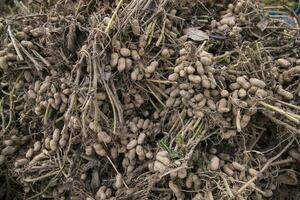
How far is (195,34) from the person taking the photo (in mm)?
1849

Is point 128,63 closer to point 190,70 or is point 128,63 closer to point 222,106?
point 190,70

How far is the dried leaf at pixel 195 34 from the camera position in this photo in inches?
72.2

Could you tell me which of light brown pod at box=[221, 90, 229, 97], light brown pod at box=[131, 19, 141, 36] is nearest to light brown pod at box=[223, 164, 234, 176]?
light brown pod at box=[221, 90, 229, 97]

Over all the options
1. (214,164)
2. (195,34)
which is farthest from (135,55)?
(214,164)

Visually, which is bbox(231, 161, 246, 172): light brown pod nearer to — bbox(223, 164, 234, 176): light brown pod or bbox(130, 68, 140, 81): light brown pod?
bbox(223, 164, 234, 176): light brown pod

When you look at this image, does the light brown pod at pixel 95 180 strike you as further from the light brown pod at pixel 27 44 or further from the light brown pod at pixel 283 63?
the light brown pod at pixel 283 63

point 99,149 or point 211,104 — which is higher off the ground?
point 211,104

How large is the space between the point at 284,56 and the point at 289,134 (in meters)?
0.32

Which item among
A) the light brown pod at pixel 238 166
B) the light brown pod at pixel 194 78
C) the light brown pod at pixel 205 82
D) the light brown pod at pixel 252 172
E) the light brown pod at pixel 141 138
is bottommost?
the light brown pod at pixel 252 172

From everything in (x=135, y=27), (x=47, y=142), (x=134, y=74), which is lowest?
(x=47, y=142)

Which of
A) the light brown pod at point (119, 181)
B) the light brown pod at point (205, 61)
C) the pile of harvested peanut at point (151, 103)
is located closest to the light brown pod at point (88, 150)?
the pile of harvested peanut at point (151, 103)

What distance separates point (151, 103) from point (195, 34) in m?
0.31

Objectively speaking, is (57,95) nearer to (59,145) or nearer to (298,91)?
(59,145)

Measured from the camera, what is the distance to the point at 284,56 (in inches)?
73.0
